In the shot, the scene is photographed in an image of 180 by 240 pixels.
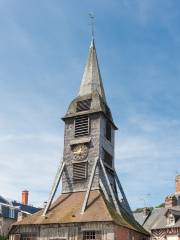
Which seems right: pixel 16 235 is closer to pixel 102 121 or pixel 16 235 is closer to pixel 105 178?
pixel 105 178

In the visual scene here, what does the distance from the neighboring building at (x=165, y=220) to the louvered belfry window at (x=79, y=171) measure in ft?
29.1

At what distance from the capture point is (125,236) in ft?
109

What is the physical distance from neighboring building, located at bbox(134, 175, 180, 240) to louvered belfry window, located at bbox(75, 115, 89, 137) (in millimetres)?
10809

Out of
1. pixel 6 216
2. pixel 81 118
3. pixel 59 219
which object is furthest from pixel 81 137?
pixel 6 216

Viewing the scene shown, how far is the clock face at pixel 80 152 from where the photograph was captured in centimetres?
3857

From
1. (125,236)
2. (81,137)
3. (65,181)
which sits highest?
(81,137)

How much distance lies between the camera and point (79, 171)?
38.3m

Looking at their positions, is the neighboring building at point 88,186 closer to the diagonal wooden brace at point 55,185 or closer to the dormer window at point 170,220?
the diagonal wooden brace at point 55,185

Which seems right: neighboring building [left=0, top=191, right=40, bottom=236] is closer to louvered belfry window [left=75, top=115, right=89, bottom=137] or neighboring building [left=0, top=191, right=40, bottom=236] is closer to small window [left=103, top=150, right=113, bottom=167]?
small window [left=103, top=150, right=113, bottom=167]

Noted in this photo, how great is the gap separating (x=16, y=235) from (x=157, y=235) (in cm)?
1321

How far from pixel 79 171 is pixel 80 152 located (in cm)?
173

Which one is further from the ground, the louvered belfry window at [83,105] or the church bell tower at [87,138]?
the louvered belfry window at [83,105]

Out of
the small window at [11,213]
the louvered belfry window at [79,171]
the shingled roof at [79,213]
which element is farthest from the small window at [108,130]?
the small window at [11,213]

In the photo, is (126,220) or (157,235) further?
(157,235)
